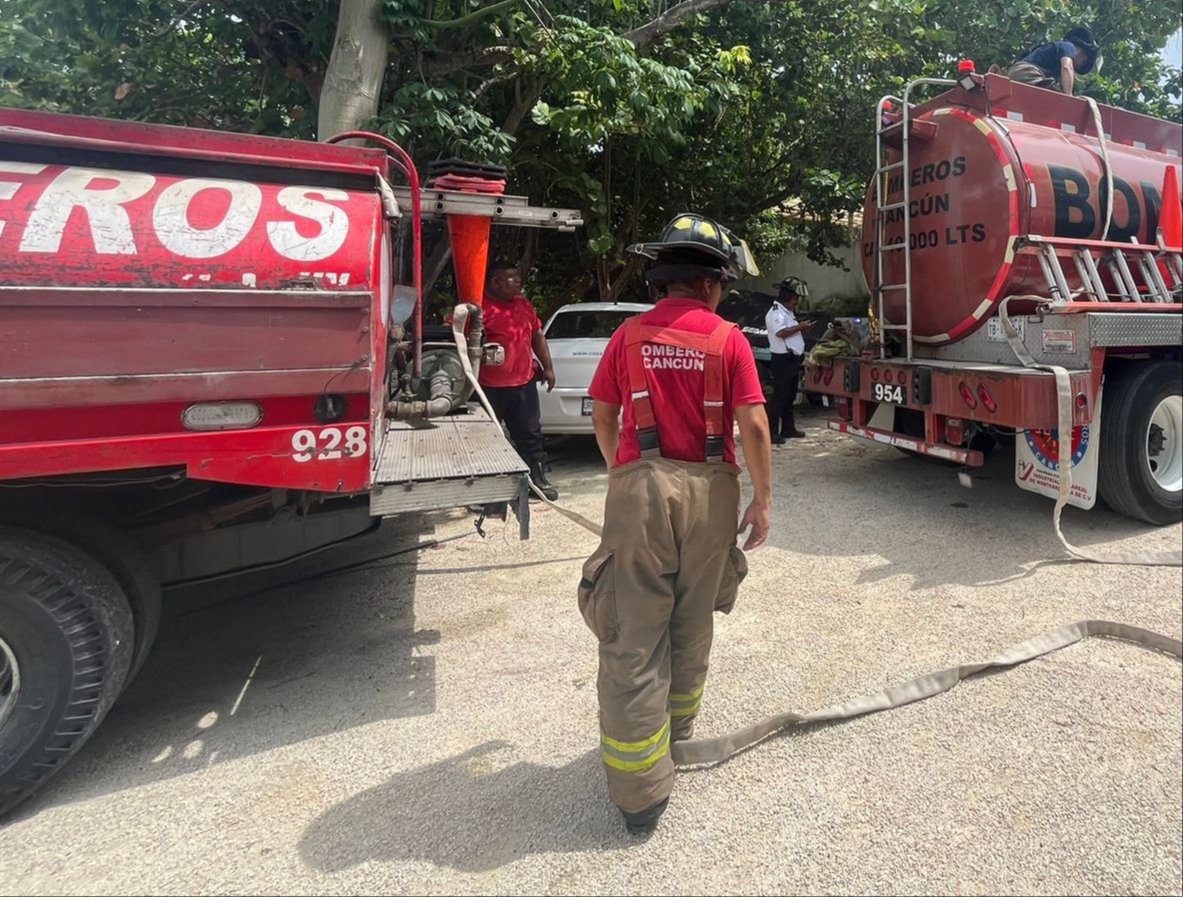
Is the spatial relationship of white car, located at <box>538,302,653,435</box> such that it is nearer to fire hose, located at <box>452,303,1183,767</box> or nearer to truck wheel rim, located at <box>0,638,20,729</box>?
fire hose, located at <box>452,303,1183,767</box>

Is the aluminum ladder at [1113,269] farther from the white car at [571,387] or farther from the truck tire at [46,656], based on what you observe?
the truck tire at [46,656]

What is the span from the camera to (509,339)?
563 cm

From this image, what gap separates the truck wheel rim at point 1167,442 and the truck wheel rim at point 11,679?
6.46 m

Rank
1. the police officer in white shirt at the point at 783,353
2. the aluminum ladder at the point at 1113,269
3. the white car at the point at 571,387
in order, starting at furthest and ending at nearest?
the police officer in white shirt at the point at 783,353 → the white car at the point at 571,387 → the aluminum ladder at the point at 1113,269

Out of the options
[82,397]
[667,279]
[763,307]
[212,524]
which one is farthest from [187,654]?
[763,307]

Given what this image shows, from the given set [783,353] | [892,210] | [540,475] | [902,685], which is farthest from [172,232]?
[783,353]

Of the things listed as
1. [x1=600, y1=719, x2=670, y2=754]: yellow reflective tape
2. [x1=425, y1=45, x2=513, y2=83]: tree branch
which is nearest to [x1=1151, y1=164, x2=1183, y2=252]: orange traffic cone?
[x1=425, y1=45, x2=513, y2=83]: tree branch

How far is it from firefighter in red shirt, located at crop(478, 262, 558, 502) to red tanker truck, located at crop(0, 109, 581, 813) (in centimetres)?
271

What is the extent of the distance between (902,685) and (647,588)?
145cm

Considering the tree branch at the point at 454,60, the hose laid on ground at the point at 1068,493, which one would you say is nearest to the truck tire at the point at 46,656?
the hose laid on ground at the point at 1068,493

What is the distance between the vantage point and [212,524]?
295 centimetres

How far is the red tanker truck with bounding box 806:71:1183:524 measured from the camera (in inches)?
181

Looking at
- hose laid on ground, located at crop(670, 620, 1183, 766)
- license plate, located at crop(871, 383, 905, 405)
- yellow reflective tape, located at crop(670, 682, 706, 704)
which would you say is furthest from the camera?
license plate, located at crop(871, 383, 905, 405)

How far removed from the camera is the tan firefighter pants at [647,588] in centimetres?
217
